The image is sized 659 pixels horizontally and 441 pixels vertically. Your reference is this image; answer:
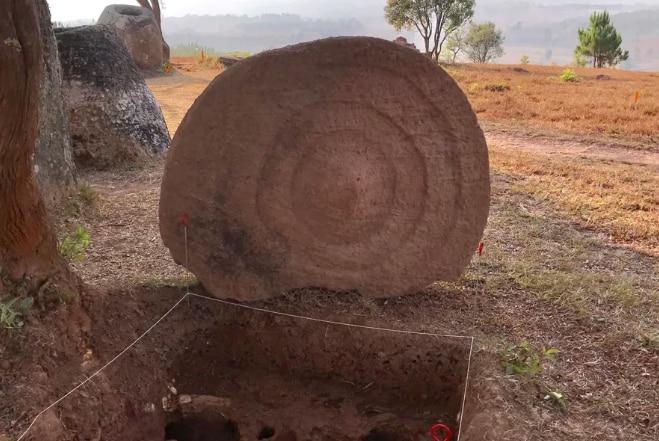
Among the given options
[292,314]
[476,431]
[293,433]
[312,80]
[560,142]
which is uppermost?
[312,80]

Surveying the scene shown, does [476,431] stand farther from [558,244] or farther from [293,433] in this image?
[558,244]

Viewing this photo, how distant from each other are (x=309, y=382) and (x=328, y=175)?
3.54ft

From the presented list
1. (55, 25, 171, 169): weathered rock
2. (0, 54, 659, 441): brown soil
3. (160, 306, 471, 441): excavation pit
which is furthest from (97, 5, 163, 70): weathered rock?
(160, 306, 471, 441): excavation pit

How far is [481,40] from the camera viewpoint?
92.4ft

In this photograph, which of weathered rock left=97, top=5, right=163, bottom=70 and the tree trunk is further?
weathered rock left=97, top=5, right=163, bottom=70

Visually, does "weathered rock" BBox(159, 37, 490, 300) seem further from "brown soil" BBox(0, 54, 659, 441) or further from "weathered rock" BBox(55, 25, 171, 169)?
"weathered rock" BBox(55, 25, 171, 169)

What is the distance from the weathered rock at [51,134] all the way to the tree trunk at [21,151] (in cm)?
180

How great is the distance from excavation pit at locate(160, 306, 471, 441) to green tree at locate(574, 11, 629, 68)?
902 inches

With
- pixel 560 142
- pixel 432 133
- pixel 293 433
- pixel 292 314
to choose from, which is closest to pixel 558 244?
pixel 432 133

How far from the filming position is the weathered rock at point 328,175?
2.93 m

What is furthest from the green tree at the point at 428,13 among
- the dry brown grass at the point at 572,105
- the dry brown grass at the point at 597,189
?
the dry brown grass at the point at 597,189

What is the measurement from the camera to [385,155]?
3.16m

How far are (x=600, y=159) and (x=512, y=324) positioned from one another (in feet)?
14.7

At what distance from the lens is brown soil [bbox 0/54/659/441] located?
2.57m
